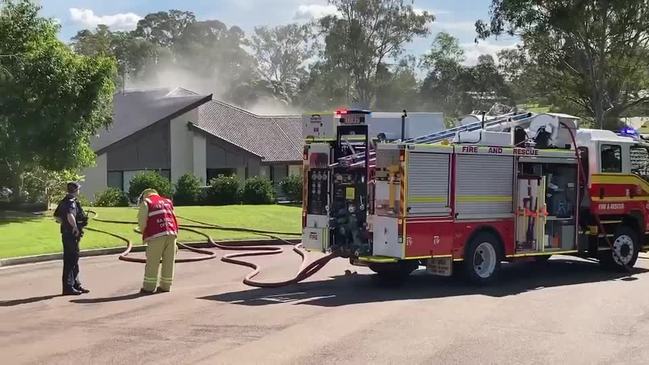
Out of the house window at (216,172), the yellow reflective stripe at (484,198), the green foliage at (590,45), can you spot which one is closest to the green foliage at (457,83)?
the green foliage at (590,45)

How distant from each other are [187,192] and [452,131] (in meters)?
19.9

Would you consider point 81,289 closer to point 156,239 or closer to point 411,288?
point 156,239

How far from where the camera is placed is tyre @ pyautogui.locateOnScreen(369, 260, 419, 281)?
12086mm

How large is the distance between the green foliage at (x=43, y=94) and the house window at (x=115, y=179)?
14910 millimetres

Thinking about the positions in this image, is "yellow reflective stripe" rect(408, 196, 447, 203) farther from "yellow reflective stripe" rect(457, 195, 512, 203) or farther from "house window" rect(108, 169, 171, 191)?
"house window" rect(108, 169, 171, 191)

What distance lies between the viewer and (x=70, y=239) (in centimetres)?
1131

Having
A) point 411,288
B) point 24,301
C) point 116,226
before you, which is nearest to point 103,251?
point 116,226

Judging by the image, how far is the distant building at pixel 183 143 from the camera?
37688 millimetres

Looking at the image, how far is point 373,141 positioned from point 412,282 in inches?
98.7

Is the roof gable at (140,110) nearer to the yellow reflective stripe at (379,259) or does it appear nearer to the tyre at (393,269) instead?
the tyre at (393,269)

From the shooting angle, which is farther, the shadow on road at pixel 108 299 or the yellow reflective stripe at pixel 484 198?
the yellow reflective stripe at pixel 484 198

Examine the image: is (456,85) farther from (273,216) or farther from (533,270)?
(533,270)

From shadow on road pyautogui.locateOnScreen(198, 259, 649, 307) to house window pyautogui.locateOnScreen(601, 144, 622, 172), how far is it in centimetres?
188

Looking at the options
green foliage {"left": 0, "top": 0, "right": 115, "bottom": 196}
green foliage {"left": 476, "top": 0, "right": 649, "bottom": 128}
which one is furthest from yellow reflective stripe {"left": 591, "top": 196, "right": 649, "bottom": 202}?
green foliage {"left": 476, "top": 0, "right": 649, "bottom": 128}
